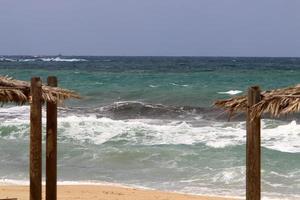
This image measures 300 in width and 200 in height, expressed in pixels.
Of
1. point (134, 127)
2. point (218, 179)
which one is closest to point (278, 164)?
point (218, 179)

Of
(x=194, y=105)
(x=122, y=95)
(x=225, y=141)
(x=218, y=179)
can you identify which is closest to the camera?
(x=218, y=179)

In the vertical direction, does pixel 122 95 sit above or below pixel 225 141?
above

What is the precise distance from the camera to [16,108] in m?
24.1

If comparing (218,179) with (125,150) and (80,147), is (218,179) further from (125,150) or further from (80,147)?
(80,147)

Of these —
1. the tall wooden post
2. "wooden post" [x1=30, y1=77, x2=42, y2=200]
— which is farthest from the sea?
the tall wooden post

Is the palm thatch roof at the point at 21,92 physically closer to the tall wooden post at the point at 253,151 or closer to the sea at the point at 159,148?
the tall wooden post at the point at 253,151

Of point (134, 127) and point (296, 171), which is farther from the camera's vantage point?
point (134, 127)

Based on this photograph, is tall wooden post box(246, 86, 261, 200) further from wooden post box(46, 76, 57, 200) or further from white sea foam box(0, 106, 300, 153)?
white sea foam box(0, 106, 300, 153)

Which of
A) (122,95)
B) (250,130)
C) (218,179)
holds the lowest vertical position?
(218,179)

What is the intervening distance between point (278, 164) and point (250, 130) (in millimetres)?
7290

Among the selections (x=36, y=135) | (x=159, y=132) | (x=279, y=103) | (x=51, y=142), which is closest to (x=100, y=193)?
(x=51, y=142)

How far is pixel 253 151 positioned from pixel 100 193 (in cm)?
483

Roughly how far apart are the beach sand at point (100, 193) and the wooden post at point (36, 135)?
315 cm

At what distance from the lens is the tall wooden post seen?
6.50 m
